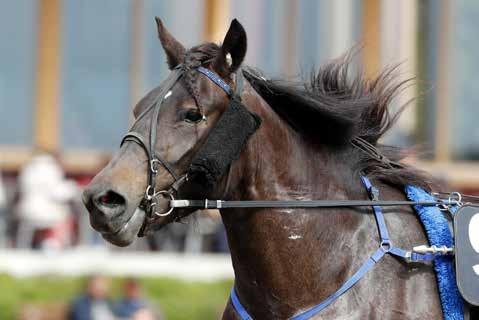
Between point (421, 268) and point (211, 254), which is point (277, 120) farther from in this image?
point (211, 254)

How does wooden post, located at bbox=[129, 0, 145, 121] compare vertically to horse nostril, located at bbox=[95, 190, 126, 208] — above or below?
below

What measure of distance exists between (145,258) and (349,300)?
6293 millimetres

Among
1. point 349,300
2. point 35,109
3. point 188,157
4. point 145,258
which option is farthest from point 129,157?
point 35,109

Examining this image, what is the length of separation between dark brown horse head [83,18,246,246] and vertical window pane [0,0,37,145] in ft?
26.0

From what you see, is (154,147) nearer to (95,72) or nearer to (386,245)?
(386,245)

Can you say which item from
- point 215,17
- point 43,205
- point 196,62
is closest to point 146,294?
point 43,205

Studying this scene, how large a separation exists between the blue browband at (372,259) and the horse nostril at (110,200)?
0.76 meters

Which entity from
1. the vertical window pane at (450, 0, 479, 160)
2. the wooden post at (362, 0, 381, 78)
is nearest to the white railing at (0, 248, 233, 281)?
the wooden post at (362, 0, 381, 78)

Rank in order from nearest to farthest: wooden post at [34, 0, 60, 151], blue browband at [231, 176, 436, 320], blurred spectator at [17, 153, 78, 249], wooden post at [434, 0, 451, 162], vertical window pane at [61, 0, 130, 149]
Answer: blue browband at [231, 176, 436, 320] → blurred spectator at [17, 153, 78, 249] → wooden post at [34, 0, 60, 151] → vertical window pane at [61, 0, 130, 149] → wooden post at [434, 0, 451, 162]

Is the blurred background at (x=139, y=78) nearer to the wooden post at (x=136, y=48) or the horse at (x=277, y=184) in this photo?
the wooden post at (x=136, y=48)

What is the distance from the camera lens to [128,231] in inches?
157

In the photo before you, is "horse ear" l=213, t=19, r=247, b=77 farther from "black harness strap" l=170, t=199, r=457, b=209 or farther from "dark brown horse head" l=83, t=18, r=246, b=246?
"black harness strap" l=170, t=199, r=457, b=209

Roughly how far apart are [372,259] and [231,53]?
0.99 metres

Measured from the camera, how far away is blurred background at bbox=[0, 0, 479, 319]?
10.5 metres
